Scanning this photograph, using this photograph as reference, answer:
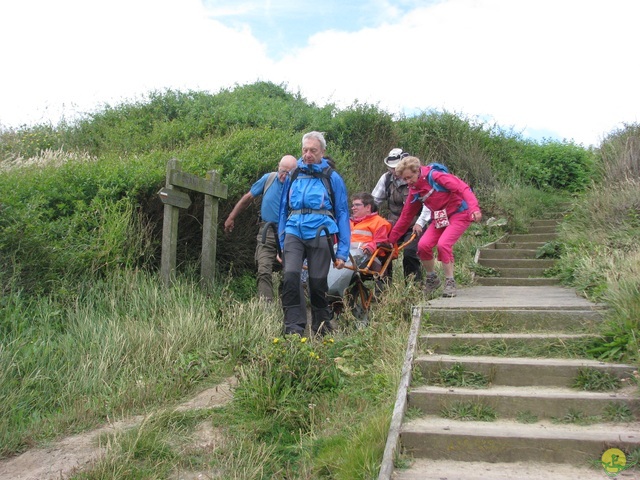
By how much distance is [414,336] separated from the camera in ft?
18.8

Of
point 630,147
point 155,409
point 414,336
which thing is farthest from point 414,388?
point 630,147

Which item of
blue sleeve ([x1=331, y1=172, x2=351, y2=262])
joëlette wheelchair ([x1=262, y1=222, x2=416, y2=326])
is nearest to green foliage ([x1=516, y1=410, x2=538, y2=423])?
blue sleeve ([x1=331, y1=172, x2=351, y2=262])

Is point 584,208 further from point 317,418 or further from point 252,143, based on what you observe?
point 317,418

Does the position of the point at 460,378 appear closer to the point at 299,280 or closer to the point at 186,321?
the point at 299,280

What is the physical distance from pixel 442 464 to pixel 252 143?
6.85 m

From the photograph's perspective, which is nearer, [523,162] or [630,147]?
[630,147]

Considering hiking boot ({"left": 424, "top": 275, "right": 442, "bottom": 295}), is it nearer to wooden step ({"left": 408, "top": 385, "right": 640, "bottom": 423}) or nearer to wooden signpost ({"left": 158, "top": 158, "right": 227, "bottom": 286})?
wooden signpost ({"left": 158, "top": 158, "right": 227, "bottom": 286})

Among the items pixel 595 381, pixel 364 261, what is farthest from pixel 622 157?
pixel 595 381

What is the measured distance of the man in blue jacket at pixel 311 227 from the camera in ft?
20.5

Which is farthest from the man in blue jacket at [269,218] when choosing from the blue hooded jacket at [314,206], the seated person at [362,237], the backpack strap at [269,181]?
the blue hooded jacket at [314,206]

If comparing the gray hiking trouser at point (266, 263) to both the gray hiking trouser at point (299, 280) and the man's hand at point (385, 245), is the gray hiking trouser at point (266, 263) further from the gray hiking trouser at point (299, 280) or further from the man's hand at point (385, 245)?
the man's hand at point (385, 245)

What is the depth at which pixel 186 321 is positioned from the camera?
6461 mm

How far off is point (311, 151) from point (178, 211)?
2.38 m

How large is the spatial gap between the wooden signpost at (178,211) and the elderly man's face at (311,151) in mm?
1970
